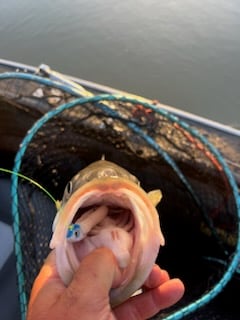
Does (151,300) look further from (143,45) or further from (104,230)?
(143,45)

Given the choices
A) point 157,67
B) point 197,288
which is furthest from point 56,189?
point 157,67

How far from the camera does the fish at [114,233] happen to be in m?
1.09

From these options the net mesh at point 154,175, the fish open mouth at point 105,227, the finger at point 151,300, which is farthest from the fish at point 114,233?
the net mesh at point 154,175

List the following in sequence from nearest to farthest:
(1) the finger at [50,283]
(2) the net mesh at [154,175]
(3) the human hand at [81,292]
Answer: (3) the human hand at [81,292] → (1) the finger at [50,283] → (2) the net mesh at [154,175]

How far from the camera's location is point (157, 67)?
4609mm

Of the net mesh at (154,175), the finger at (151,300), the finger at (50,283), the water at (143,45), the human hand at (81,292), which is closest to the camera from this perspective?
the human hand at (81,292)

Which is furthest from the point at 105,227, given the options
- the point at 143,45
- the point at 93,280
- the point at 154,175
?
the point at 143,45

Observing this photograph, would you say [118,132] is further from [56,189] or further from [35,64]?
Result: [35,64]

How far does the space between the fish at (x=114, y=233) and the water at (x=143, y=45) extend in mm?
3104

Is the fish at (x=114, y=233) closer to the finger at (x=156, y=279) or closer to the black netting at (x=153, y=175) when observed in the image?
the finger at (x=156, y=279)

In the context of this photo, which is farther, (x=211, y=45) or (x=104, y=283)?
(x=211, y=45)

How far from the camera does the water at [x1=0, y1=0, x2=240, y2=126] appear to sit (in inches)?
171

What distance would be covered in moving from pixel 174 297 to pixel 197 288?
0.69 metres

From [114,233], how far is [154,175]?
0.96 meters
